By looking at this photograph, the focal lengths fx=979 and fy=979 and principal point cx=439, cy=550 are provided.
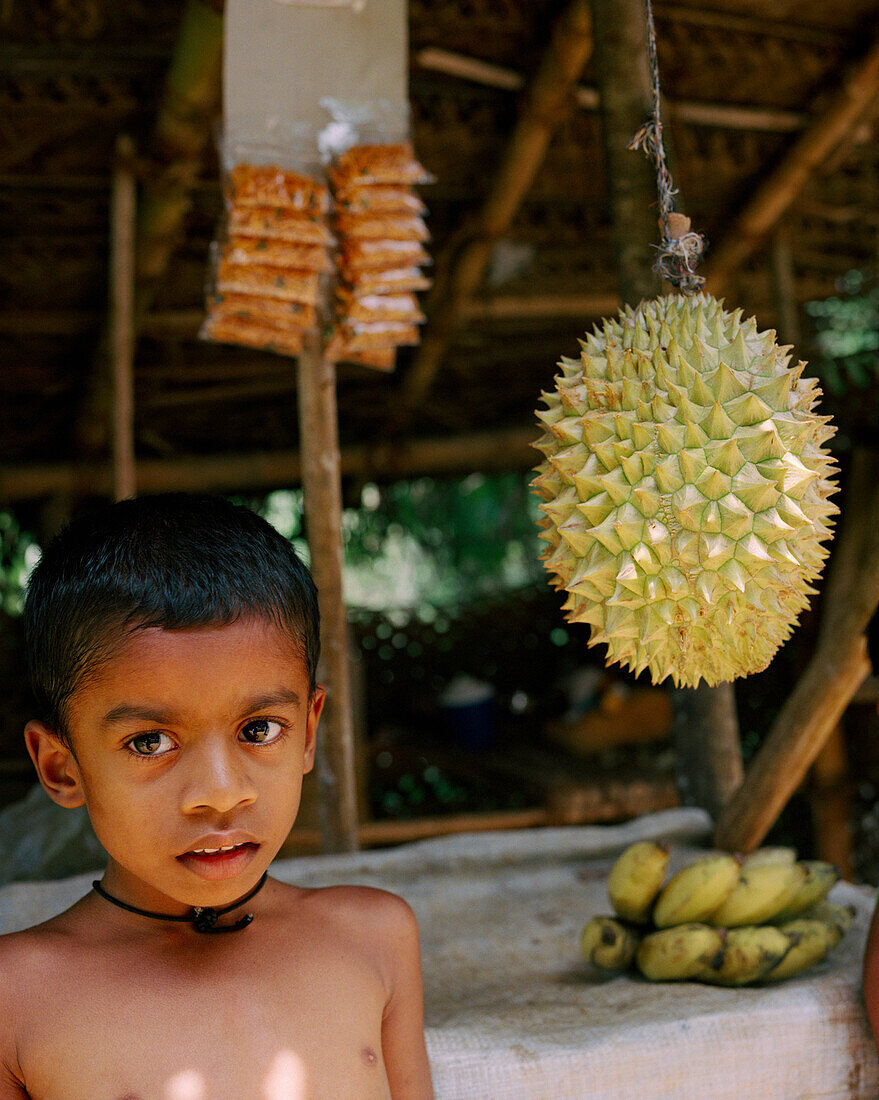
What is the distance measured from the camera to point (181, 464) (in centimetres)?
584

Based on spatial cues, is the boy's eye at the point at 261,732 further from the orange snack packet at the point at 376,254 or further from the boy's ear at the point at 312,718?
the orange snack packet at the point at 376,254

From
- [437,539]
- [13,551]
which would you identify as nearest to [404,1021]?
[13,551]

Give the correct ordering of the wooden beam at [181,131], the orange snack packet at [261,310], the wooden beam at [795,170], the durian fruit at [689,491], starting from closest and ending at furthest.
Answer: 1. the durian fruit at [689,491]
2. the orange snack packet at [261,310]
3. the wooden beam at [181,131]
4. the wooden beam at [795,170]

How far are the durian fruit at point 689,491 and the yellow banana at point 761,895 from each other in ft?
2.36

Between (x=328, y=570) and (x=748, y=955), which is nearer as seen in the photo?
(x=748, y=955)

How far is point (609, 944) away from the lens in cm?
187

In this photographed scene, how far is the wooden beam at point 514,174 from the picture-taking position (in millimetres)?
3328

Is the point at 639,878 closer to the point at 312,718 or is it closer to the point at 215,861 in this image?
the point at 312,718

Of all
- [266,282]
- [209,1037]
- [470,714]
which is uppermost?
[266,282]

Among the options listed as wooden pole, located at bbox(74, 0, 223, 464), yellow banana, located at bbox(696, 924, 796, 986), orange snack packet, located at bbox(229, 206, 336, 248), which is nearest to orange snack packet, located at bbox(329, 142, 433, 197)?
orange snack packet, located at bbox(229, 206, 336, 248)

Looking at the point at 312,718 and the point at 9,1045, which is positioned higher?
the point at 312,718

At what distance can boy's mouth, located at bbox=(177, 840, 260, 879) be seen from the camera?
112cm

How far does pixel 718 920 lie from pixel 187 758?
1227mm

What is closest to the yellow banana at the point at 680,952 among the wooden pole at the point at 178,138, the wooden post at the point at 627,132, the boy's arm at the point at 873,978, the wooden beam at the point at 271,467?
the boy's arm at the point at 873,978
